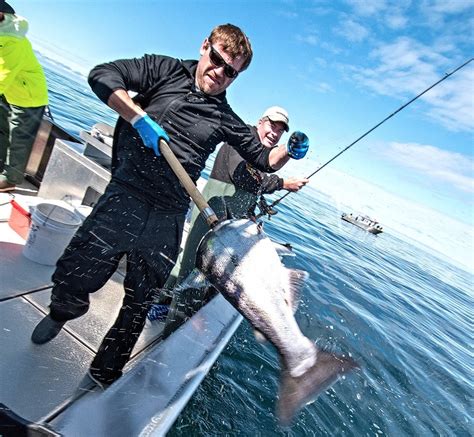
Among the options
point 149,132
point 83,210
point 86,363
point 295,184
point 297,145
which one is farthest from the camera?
point 83,210

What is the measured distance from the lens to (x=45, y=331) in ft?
7.73

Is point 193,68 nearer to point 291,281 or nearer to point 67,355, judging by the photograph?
point 291,281

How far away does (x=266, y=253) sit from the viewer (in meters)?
2.05

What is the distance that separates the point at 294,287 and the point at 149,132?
1388 millimetres

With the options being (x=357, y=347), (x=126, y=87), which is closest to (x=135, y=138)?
(x=126, y=87)

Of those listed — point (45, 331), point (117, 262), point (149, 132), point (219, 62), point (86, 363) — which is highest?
point (219, 62)

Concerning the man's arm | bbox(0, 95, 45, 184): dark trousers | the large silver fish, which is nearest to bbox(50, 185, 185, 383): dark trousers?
the large silver fish

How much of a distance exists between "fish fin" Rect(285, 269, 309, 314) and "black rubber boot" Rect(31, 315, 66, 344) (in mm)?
1759

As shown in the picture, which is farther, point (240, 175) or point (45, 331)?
point (240, 175)

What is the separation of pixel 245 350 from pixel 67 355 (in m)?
2.46

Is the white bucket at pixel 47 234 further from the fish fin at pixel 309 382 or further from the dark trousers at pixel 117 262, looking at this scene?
the fish fin at pixel 309 382

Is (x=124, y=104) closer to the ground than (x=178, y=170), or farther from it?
farther from it

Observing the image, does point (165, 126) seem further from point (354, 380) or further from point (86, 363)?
point (354, 380)

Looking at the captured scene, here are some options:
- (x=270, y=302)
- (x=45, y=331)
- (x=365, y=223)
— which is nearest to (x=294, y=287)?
(x=270, y=302)
